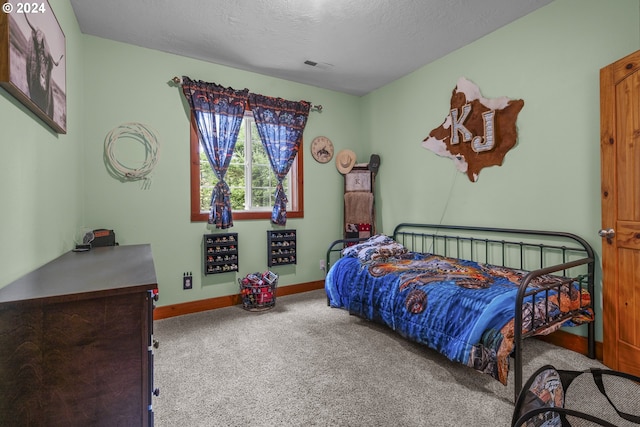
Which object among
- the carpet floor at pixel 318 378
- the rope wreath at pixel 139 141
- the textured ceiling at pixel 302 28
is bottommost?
the carpet floor at pixel 318 378

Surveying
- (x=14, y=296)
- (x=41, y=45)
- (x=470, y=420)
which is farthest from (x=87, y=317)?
(x=470, y=420)

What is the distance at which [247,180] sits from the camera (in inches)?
137

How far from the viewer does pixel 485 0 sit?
225 centimetres

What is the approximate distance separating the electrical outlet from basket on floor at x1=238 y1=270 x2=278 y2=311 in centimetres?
48

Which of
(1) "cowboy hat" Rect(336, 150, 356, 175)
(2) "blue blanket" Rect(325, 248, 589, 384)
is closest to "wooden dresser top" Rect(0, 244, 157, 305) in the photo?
(2) "blue blanket" Rect(325, 248, 589, 384)

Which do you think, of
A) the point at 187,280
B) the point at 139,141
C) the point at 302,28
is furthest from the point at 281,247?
the point at 302,28

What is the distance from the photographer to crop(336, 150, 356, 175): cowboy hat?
13.2ft

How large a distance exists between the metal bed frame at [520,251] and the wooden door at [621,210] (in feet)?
0.45

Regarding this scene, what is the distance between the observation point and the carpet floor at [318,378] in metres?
1.54

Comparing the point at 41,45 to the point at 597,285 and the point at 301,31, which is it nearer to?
the point at 301,31

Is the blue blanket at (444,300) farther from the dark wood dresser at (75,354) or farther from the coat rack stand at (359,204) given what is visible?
the dark wood dresser at (75,354)

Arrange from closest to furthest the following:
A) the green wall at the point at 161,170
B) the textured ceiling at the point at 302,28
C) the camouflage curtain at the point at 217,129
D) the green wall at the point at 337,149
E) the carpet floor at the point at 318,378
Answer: the carpet floor at the point at 318,378 → the green wall at the point at 337,149 → the textured ceiling at the point at 302,28 → the green wall at the point at 161,170 → the camouflage curtain at the point at 217,129

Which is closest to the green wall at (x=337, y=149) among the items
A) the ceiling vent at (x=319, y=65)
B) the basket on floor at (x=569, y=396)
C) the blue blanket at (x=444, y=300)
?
the ceiling vent at (x=319, y=65)

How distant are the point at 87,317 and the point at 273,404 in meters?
1.09
